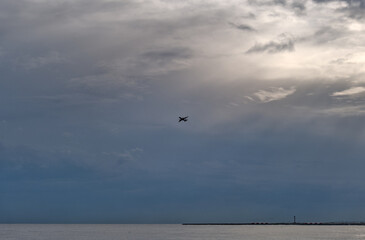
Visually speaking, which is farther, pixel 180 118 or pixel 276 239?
pixel 276 239

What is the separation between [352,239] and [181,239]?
6997 cm

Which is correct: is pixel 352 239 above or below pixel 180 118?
below

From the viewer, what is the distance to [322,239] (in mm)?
198500

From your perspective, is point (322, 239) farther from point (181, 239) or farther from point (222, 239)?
point (181, 239)

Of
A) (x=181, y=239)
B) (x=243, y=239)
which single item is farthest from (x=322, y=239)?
(x=181, y=239)

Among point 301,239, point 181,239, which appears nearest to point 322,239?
point 301,239

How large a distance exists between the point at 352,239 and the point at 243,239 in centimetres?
4474

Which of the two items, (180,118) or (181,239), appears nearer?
(180,118)

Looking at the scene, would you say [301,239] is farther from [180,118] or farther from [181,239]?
[180,118]

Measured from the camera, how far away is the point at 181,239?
655ft

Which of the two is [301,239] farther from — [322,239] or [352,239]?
[352,239]

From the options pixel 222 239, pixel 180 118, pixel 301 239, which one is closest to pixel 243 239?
A: pixel 222 239

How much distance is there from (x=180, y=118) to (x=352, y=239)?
313 feet

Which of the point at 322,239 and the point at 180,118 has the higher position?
the point at 180,118
